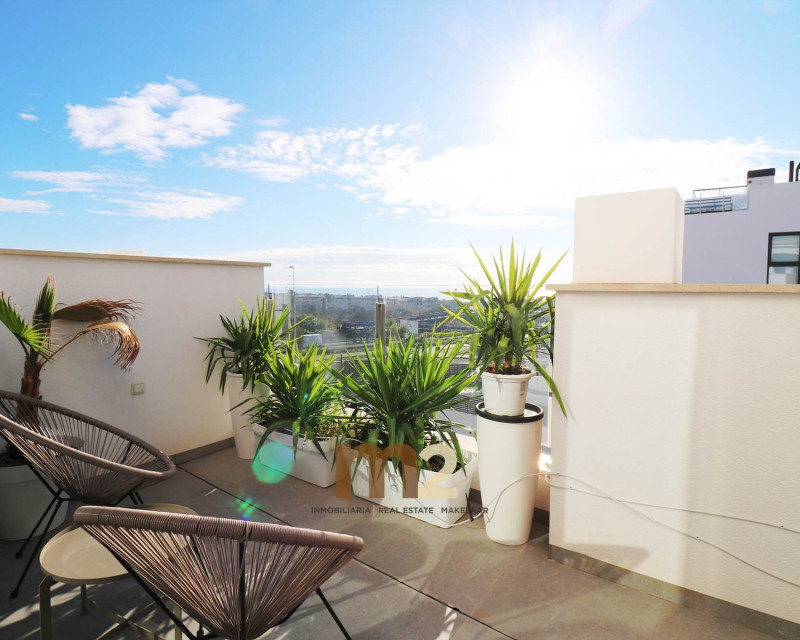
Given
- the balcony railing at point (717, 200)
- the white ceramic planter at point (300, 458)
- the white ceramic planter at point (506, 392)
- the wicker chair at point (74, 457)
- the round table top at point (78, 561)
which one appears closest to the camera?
the round table top at point (78, 561)

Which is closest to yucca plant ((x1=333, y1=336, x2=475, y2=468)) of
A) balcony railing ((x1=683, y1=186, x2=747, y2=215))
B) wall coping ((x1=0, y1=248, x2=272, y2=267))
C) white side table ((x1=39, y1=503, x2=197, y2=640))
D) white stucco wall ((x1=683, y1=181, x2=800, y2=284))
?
white side table ((x1=39, y1=503, x2=197, y2=640))

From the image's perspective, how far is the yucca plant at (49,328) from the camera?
2.43 m

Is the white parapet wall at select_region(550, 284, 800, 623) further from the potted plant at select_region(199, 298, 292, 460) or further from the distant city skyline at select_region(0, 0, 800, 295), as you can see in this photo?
the potted plant at select_region(199, 298, 292, 460)

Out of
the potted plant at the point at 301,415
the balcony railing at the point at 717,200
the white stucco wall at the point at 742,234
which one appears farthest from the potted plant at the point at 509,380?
the balcony railing at the point at 717,200

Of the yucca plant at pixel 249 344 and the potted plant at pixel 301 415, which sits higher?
the yucca plant at pixel 249 344

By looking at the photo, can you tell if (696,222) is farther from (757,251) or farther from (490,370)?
(490,370)

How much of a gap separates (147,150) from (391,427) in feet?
23.5

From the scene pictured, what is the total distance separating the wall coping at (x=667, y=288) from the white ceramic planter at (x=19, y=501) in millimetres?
2943

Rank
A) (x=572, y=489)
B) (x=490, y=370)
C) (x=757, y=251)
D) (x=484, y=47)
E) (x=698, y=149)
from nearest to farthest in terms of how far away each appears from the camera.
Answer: (x=572, y=489), (x=490, y=370), (x=484, y=47), (x=698, y=149), (x=757, y=251)

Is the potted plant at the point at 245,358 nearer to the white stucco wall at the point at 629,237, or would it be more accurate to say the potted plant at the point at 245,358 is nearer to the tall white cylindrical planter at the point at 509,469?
the tall white cylindrical planter at the point at 509,469

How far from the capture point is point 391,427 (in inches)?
106

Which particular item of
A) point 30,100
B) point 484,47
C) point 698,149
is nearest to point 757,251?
point 698,149

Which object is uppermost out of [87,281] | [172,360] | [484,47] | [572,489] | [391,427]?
[484,47]

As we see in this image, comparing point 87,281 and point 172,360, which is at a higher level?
point 87,281
